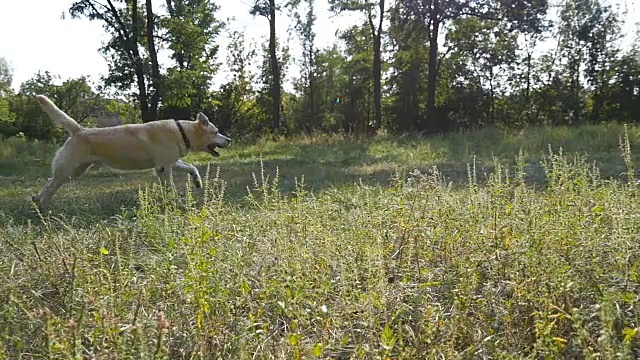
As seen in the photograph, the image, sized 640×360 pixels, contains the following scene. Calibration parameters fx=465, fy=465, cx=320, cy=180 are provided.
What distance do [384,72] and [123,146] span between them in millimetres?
23071

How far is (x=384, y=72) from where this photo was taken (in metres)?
27.0

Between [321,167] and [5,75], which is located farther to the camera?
[5,75]

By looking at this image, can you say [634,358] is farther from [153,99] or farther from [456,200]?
[153,99]

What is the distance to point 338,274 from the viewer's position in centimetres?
225

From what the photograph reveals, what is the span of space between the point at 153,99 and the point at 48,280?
16183 millimetres

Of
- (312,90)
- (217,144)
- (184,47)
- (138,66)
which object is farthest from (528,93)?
(217,144)

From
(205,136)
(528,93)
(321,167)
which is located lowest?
(321,167)

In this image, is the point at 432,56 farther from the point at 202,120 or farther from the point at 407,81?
the point at 202,120

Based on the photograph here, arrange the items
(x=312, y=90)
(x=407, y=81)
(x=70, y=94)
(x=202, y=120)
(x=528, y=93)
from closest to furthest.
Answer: (x=202, y=120), (x=528, y=93), (x=407, y=81), (x=312, y=90), (x=70, y=94)

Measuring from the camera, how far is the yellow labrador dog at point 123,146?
510cm

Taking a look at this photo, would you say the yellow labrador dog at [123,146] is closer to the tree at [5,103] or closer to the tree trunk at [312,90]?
the tree at [5,103]

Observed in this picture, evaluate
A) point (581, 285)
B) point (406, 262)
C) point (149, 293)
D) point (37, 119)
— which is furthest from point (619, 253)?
point (37, 119)

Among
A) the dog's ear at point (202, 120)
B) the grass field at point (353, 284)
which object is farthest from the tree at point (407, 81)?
the grass field at point (353, 284)

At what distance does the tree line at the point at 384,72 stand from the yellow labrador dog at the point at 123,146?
11.3 m
